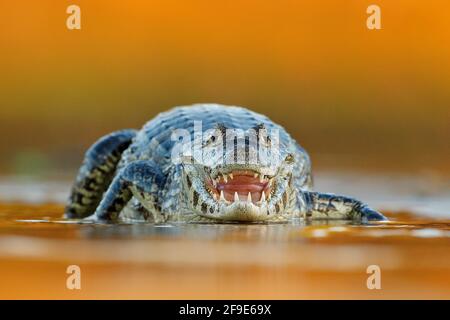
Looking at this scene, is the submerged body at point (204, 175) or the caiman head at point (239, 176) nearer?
the caiman head at point (239, 176)

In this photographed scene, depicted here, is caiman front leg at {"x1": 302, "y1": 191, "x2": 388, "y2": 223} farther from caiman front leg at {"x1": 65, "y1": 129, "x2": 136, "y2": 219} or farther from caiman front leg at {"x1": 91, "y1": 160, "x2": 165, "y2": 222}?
caiman front leg at {"x1": 65, "y1": 129, "x2": 136, "y2": 219}

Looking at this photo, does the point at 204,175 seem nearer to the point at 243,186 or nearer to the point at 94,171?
the point at 243,186

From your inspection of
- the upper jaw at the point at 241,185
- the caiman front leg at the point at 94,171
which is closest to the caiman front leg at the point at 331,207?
the upper jaw at the point at 241,185

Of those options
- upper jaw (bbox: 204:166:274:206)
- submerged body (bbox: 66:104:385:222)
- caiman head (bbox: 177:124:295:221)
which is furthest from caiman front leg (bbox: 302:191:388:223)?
upper jaw (bbox: 204:166:274:206)

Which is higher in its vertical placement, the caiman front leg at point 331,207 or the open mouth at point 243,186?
the open mouth at point 243,186

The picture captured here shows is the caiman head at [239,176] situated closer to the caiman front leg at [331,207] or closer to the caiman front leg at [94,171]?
the caiman front leg at [331,207]

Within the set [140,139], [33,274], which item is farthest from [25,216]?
[33,274]
